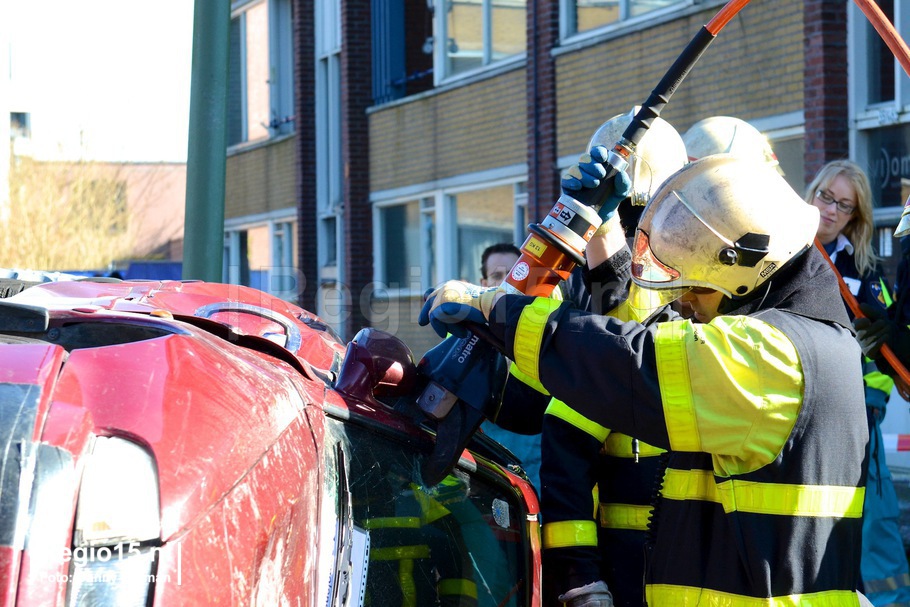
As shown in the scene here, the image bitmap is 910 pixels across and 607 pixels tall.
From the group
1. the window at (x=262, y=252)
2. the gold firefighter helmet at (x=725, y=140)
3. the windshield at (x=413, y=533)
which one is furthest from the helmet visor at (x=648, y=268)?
the window at (x=262, y=252)

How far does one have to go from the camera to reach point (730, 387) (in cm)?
225

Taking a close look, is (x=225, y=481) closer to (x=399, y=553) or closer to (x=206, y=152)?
(x=399, y=553)

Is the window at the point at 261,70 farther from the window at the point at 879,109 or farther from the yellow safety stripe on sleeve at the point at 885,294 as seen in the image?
the yellow safety stripe on sleeve at the point at 885,294

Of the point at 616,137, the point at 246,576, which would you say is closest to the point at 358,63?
the point at 616,137

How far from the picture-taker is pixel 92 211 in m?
28.9

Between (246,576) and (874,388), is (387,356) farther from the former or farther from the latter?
(874,388)

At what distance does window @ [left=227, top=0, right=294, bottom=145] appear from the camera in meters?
19.7

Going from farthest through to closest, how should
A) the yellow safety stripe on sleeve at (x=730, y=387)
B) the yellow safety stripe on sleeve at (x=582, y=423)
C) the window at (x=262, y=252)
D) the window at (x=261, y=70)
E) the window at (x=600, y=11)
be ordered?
the window at (x=261, y=70) < the window at (x=262, y=252) < the window at (x=600, y=11) < the yellow safety stripe on sleeve at (x=582, y=423) < the yellow safety stripe on sleeve at (x=730, y=387)

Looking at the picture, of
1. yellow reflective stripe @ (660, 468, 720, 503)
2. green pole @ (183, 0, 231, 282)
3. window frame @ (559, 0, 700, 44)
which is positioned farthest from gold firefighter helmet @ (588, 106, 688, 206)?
window frame @ (559, 0, 700, 44)

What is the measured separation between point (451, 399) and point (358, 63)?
14441 mm

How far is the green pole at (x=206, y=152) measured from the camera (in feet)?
17.1

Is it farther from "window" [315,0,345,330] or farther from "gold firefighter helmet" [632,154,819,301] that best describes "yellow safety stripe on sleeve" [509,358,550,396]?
"window" [315,0,345,330]

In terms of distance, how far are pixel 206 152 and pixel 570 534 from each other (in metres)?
3.08

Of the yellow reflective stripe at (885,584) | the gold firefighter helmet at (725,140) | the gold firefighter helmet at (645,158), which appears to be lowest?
the yellow reflective stripe at (885,584)
